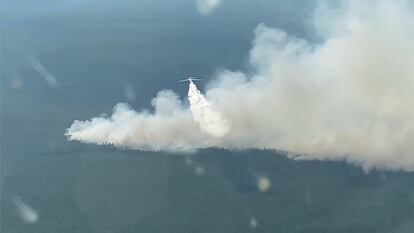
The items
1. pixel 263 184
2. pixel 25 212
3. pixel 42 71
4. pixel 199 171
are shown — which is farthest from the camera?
pixel 42 71

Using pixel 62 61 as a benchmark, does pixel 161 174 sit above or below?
below

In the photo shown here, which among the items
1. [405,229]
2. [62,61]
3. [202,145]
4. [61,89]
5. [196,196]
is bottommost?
[405,229]

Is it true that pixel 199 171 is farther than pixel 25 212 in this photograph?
Yes

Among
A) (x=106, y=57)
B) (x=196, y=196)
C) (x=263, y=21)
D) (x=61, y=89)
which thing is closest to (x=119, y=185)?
(x=196, y=196)

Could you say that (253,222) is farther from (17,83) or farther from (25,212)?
(17,83)

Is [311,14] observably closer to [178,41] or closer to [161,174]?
[178,41]

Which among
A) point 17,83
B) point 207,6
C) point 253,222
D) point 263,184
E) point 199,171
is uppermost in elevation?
point 207,6

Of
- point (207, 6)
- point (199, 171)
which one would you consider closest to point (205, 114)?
point (199, 171)

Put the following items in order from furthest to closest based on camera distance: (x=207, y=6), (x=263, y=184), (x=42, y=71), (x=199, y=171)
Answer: (x=207, y=6) → (x=42, y=71) → (x=199, y=171) → (x=263, y=184)
